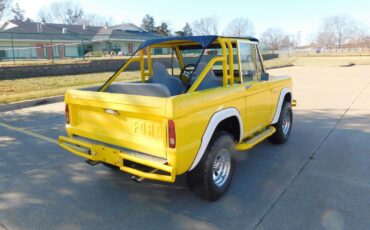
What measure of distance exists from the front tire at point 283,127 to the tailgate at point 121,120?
2.97 metres

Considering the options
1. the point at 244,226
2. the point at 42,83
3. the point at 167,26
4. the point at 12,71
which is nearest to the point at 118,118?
the point at 244,226

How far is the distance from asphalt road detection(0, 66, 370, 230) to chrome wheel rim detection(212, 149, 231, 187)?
213 millimetres

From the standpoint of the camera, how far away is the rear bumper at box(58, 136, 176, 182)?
3.04 metres

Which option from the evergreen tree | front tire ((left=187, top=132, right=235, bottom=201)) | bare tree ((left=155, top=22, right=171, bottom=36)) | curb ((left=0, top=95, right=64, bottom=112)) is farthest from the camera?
the evergreen tree

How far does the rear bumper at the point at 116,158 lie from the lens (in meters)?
3.04

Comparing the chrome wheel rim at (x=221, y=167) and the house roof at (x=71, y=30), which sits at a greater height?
the house roof at (x=71, y=30)

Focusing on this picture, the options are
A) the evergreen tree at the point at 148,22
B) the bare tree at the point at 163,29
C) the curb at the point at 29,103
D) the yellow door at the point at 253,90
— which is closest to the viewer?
the yellow door at the point at 253,90

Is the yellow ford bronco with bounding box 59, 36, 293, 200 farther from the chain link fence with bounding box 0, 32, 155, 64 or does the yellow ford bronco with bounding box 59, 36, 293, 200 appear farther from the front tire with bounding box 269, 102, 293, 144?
the chain link fence with bounding box 0, 32, 155, 64

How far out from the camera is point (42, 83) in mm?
13969

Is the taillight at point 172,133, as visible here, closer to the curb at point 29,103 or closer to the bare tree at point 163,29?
the curb at point 29,103

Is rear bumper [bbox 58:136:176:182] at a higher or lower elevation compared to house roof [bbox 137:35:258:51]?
lower

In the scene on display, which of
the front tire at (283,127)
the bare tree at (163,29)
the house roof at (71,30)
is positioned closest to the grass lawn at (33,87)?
the front tire at (283,127)

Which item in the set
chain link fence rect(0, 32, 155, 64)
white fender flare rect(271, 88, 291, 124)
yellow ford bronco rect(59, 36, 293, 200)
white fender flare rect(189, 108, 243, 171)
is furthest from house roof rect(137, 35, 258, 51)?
chain link fence rect(0, 32, 155, 64)

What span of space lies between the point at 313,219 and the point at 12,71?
51.5 feet
